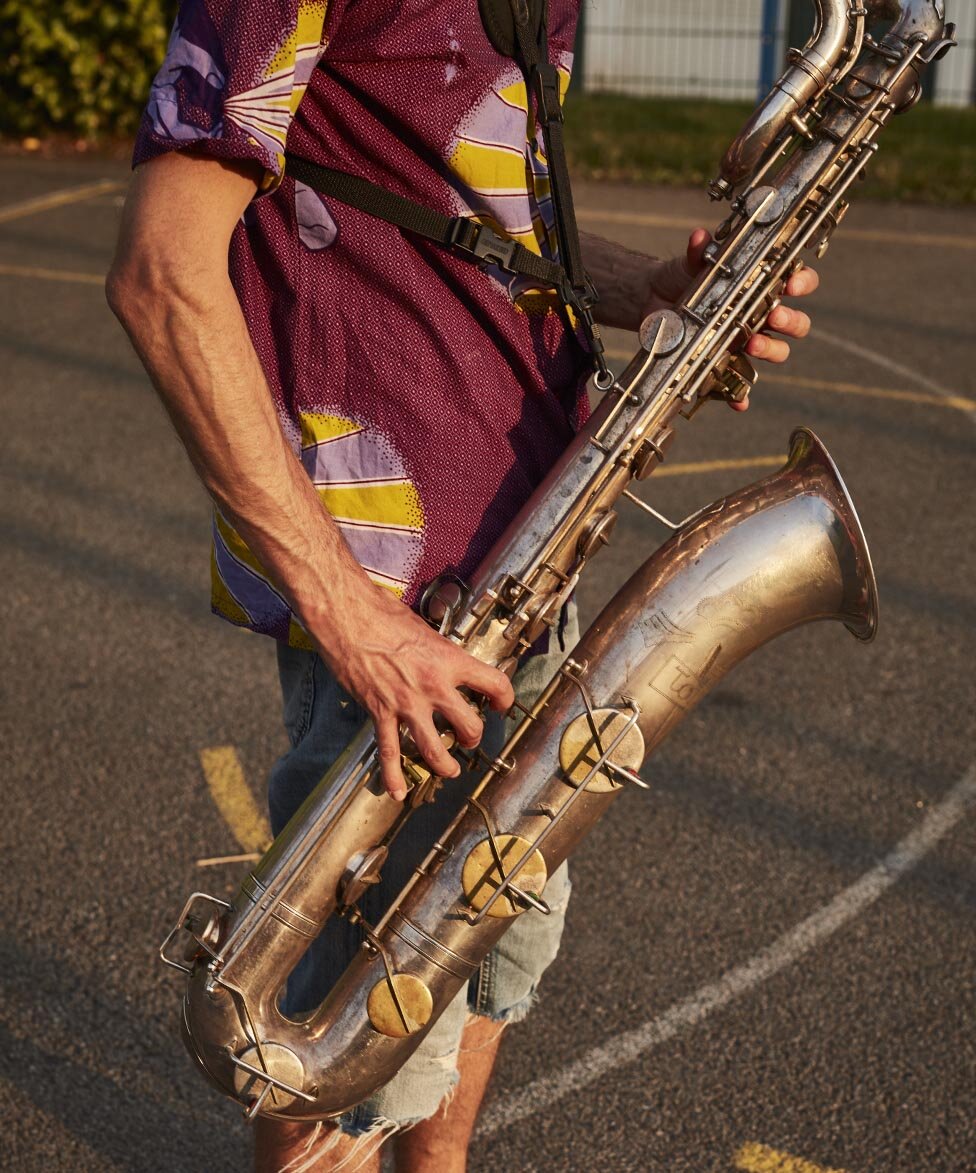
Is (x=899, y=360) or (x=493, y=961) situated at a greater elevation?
(x=493, y=961)

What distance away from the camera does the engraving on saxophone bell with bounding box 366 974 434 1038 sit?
6.77 ft

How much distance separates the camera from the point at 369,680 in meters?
1.83

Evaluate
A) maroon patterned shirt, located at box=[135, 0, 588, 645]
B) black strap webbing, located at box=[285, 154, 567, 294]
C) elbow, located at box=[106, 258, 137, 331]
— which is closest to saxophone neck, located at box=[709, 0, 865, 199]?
maroon patterned shirt, located at box=[135, 0, 588, 645]

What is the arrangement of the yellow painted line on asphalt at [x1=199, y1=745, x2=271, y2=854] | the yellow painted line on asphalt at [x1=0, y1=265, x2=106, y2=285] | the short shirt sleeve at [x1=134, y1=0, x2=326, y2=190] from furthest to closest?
1. the yellow painted line on asphalt at [x1=0, y1=265, x2=106, y2=285]
2. the yellow painted line on asphalt at [x1=199, y1=745, x2=271, y2=854]
3. the short shirt sleeve at [x1=134, y1=0, x2=326, y2=190]

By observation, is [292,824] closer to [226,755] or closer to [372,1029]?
[372,1029]

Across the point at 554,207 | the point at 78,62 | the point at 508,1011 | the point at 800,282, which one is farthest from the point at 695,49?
the point at 508,1011

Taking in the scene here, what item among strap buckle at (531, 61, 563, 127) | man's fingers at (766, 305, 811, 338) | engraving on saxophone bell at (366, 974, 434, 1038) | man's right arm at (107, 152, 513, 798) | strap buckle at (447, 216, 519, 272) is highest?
strap buckle at (531, 61, 563, 127)

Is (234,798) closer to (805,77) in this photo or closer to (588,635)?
(588,635)

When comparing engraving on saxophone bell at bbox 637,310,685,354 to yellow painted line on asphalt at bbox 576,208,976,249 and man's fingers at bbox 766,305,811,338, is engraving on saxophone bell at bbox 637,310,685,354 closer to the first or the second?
man's fingers at bbox 766,305,811,338

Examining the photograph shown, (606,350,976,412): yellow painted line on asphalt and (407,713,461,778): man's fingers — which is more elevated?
(407,713,461,778): man's fingers

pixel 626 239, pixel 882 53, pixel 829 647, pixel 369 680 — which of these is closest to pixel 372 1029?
pixel 369 680

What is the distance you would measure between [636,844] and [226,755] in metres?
1.25

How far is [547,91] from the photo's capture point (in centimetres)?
193

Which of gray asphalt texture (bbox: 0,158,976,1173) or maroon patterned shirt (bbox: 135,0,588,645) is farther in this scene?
gray asphalt texture (bbox: 0,158,976,1173)
